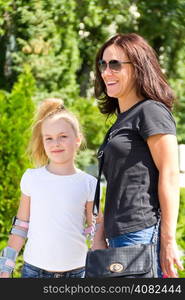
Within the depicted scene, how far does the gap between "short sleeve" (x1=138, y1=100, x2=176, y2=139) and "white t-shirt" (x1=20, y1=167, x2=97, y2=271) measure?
2.02ft

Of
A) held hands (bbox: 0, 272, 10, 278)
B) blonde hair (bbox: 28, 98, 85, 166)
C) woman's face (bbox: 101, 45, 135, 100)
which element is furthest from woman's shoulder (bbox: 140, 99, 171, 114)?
held hands (bbox: 0, 272, 10, 278)

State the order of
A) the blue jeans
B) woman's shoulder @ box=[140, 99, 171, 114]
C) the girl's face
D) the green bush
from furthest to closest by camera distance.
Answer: the green bush, the girl's face, the blue jeans, woman's shoulder @ box=[140, 99, 171, 114]

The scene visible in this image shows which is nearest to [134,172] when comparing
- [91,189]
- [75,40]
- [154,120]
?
[154,120]

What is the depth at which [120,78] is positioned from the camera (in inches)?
108

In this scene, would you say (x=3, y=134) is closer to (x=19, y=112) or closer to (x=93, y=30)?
(x=19, y=112)

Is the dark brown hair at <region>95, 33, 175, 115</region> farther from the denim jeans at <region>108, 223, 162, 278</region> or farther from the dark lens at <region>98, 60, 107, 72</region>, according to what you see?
the denim jeans at <region>108, 223, 162, 278</region>

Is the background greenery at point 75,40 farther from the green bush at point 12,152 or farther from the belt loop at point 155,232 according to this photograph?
the belt loop at point 155,232

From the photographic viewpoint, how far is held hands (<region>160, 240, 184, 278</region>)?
2.47 meters

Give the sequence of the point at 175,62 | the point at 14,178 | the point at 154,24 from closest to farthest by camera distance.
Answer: the point at 14,178
the point at 154,24
the point at 175,62

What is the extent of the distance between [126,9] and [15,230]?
871 cm

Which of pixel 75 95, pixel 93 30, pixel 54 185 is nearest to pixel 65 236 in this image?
pixel 54 185

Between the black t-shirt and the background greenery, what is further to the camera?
the background greenery

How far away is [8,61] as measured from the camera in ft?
36.4

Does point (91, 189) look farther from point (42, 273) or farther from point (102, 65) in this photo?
point (102, 65)
